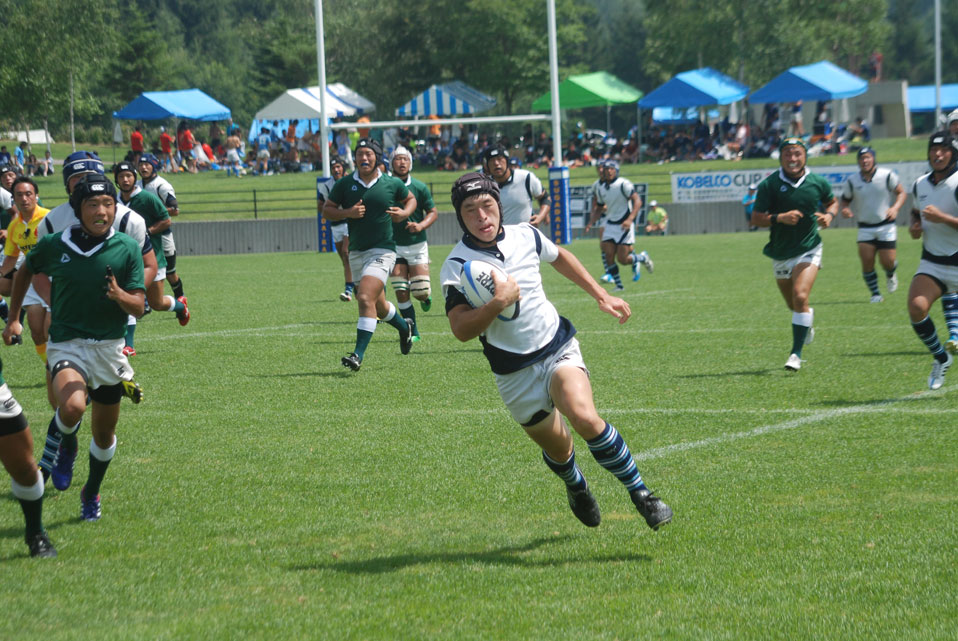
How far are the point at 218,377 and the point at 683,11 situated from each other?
59.0 meters

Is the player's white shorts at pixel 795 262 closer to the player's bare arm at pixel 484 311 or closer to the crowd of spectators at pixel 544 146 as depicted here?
the player's bare arm at pixel 484 311

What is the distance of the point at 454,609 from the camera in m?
5.05

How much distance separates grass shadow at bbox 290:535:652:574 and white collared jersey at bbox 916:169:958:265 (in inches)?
224

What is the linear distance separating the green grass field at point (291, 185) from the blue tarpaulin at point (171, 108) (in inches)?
102

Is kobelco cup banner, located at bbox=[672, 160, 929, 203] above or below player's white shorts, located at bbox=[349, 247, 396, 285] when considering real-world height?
above

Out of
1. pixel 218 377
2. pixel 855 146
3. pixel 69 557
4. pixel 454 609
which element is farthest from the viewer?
pixel 855 146

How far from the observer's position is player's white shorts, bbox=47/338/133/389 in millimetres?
6570

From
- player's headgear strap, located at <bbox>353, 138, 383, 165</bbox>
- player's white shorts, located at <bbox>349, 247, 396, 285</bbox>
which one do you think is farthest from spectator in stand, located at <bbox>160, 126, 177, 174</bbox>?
player's white shorts, located at <bbox>349, 247, 396, 285</bbox>

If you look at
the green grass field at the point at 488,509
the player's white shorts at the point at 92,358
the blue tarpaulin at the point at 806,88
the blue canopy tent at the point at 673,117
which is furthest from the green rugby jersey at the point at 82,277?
the blue canopy tent at the point at 673,117

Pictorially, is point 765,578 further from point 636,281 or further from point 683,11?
point 683,11

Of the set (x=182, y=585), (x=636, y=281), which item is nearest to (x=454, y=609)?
(x=182, y=585)

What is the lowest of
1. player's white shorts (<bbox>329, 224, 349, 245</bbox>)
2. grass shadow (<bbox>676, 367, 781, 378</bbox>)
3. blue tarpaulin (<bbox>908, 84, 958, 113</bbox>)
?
grass shadow (<bbox>676, 367, 781, 378</bbox>)

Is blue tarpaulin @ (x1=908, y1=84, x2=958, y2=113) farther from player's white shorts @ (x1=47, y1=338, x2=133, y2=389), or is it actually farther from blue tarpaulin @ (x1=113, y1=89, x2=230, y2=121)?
player's white shorts @ (x1=47, y1=338, x2=133, y2=389)

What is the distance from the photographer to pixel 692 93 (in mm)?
48438
